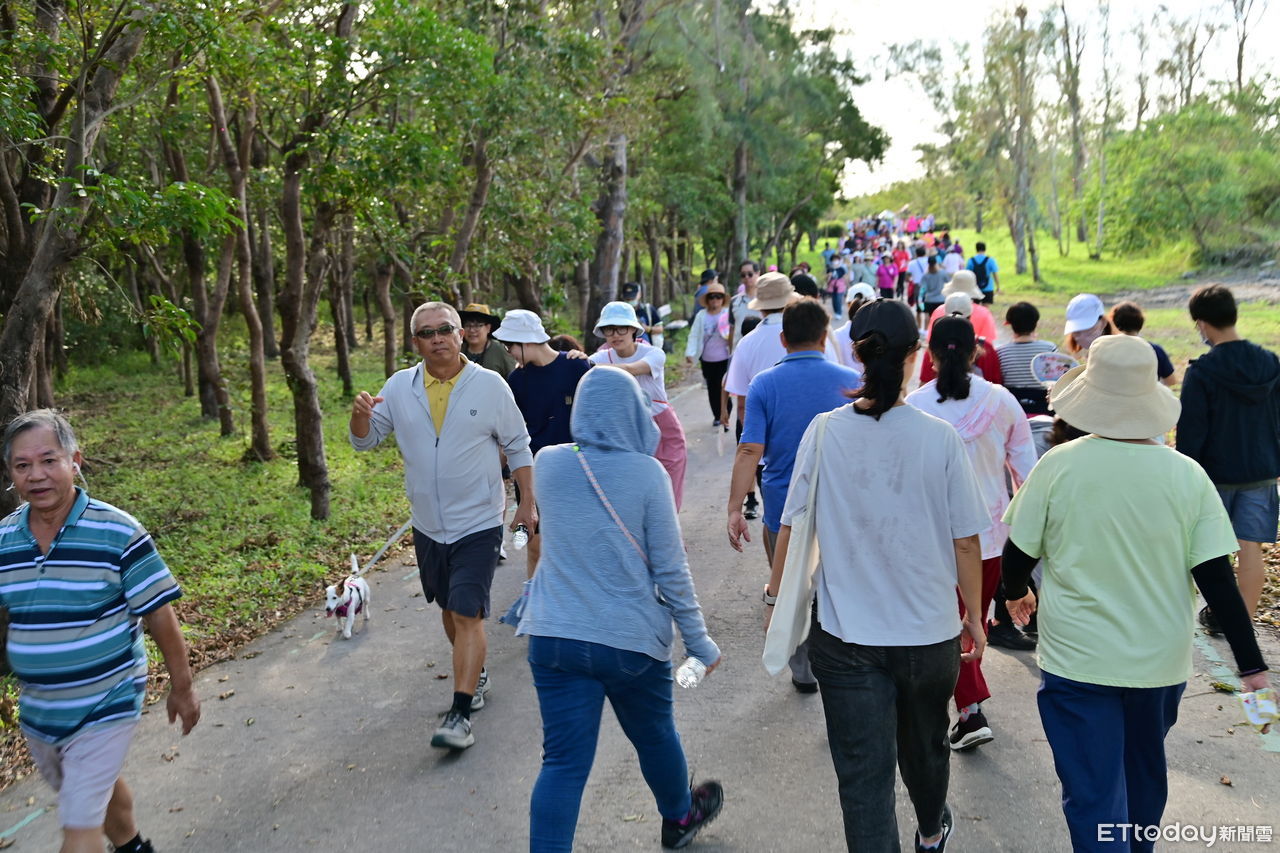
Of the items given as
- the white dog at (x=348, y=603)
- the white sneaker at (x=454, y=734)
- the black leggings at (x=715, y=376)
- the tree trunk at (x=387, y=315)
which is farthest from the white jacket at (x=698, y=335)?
the tree trunk at (x=387, y=315)

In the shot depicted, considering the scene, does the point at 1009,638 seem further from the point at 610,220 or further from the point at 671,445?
the point at 610,220

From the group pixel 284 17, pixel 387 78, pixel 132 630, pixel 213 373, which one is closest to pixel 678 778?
pixel 132 630

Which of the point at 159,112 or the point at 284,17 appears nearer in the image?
the point at 284,17

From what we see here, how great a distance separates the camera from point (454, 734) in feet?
16.3

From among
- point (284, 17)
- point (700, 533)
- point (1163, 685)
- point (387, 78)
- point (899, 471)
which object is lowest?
point (700, 533)

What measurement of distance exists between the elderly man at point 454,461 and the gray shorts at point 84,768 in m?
1.78

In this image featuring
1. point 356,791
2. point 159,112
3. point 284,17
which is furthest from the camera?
point 159,112

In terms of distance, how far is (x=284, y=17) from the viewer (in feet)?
37.9

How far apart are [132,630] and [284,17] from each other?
9713 millimetres

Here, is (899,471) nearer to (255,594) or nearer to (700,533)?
(700,533)

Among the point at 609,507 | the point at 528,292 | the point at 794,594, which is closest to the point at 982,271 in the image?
the point at 528,292

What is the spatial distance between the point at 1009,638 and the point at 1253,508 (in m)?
1.45

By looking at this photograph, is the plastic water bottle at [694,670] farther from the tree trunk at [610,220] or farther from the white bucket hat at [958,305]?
the tree trunk at [610,220]

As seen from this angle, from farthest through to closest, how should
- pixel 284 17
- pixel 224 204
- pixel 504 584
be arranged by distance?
pixel 284 17
pixel 504 584
pixel 224 204
